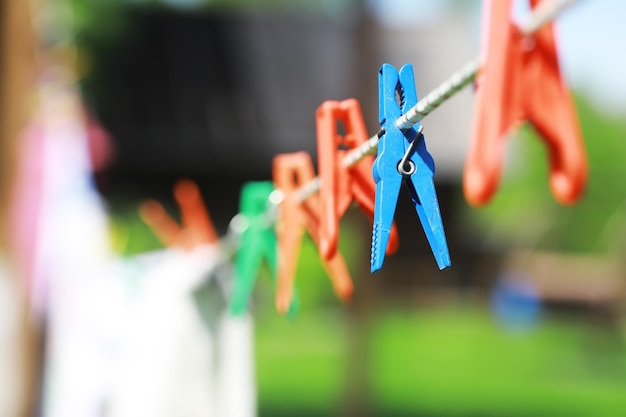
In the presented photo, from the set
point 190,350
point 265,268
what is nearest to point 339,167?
point 190,350

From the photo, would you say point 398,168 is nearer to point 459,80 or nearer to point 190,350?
point 459,80

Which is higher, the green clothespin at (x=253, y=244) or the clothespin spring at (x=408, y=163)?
the green clothespin at (x=253, y=244)

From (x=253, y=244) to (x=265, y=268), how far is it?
3.14 metres

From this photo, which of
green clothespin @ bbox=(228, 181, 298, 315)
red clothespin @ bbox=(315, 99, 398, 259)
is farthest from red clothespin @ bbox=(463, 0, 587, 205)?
green clothespin @ bbox=(228, 181, 298, 315)

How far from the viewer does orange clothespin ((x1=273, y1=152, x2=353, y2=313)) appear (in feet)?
2.01

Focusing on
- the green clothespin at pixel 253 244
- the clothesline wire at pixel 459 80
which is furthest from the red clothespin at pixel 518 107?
the green clothespin at pixel 253 244

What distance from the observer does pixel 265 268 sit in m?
3.89

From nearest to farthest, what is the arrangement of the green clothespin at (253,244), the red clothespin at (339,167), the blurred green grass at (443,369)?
the red clothespin at (339,167)
the green clothespin at (253,244)
the blurred green grass at (443,369)

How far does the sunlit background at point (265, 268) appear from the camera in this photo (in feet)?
4.42

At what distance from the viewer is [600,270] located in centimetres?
988

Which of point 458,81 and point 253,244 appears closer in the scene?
point 458,81

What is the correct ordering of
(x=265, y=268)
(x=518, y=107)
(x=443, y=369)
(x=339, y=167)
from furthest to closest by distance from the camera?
(x=443, y=369), (x=265, y=268), (x=339, y=167), (x=518, y=107)

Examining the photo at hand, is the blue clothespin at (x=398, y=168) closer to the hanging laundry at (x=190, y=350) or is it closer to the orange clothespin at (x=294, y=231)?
the orange clothespin at (x=294, y=231)

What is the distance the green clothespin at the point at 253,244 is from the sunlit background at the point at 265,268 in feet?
0.21
